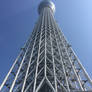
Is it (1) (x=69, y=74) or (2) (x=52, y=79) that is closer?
(2) (x=52, y=79)

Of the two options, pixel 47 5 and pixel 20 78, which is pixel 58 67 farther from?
pixel 47 5

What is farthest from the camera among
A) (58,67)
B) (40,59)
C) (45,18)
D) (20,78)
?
(45,18)

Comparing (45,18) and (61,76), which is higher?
(45,18)

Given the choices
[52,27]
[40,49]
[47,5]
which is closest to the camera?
[40,49]

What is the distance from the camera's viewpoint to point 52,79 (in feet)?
72.8

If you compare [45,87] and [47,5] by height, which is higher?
[47,5]

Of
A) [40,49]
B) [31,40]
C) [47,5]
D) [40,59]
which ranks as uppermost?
[47,5]

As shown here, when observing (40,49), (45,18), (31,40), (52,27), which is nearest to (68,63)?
(40,49)

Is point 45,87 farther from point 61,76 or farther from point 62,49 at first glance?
point 62,49

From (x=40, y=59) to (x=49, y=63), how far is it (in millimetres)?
2159

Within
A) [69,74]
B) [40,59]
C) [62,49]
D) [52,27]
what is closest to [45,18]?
[52,27]

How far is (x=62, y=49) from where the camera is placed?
32.1 metres

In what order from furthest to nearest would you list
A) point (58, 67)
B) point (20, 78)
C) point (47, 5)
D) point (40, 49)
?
point (47, 5) < point (40, 49) < point (58, 67) < point (20, 78)

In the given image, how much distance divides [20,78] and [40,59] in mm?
5851
